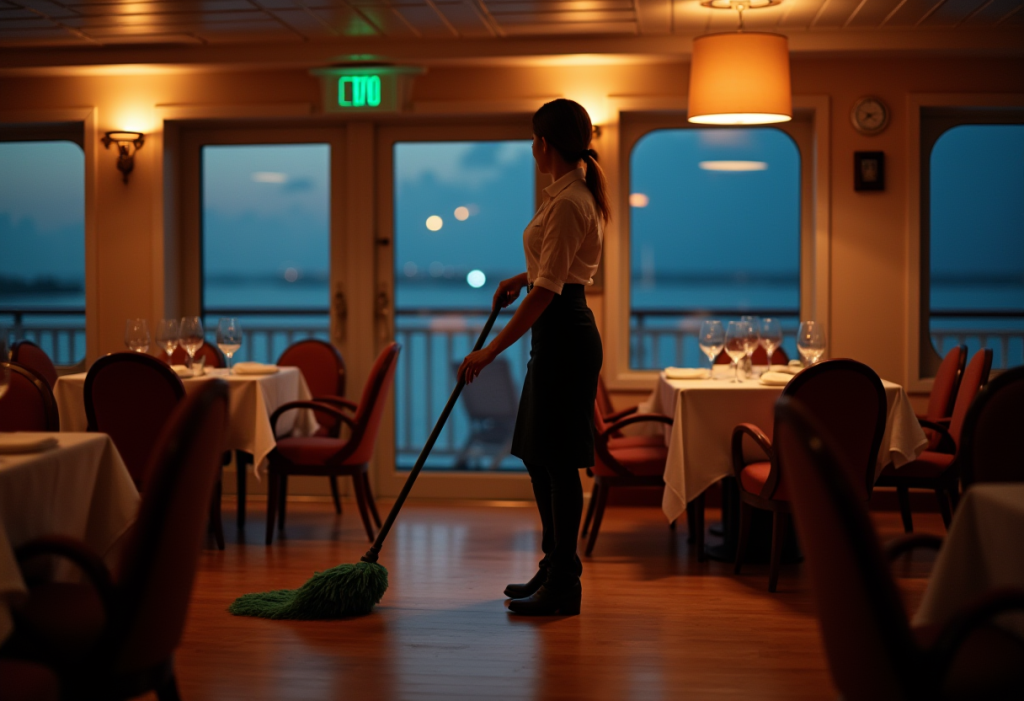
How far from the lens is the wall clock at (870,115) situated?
5.59 metres

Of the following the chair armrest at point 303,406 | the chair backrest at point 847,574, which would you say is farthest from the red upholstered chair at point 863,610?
the chair armrest at point 303,406

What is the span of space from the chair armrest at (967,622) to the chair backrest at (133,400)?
3.16 m

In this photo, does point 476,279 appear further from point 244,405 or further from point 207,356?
point 244,405

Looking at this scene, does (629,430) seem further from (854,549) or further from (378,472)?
(854,549)

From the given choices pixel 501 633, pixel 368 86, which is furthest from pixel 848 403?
pixel 368 86

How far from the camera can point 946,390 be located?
470 centimetres

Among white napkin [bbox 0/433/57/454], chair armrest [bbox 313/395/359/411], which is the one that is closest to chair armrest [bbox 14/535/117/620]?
white napkin [bbox 0/433/57/454]

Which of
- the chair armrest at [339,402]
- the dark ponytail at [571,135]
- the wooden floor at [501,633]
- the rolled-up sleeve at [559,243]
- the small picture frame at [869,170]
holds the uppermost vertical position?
the small picture frame at [869,170]

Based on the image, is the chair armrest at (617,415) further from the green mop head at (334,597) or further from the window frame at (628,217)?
the green mop head at (334,597)

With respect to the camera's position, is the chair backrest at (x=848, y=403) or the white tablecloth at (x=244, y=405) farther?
the white tablecloth at (x=244, y=405)

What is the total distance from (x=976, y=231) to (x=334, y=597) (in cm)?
423

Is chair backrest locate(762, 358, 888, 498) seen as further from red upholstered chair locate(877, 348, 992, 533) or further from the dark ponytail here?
the dark ponytail

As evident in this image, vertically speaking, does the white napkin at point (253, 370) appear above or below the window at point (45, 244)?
below

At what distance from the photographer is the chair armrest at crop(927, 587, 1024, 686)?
1605 millimetres
